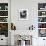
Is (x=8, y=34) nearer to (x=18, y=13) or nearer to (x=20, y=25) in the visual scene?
(x=20, y=25)

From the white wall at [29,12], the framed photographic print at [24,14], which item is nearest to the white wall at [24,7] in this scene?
the white wall at [29,12]

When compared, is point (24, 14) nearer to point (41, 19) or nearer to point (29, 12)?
point (29, 12)

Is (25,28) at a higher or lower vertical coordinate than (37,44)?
higher

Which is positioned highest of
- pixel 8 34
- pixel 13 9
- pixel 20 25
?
pixel 13 9

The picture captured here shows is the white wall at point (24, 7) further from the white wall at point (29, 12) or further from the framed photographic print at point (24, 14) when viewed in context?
the framed photographic print at point (24, 14)

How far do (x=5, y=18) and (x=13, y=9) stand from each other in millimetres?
669

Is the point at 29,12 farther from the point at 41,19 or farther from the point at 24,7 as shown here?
the point at 41,19

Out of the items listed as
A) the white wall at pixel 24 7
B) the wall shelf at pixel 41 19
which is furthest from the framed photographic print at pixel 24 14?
the wall shelf at pixel 41 19

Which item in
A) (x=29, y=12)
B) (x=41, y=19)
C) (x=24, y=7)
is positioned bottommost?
(x=41, y=19)

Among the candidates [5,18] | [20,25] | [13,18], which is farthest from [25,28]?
[5,18]

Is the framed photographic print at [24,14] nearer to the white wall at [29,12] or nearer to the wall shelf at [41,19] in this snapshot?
the white wall at [29,12]

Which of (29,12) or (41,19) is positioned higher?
(29,12)

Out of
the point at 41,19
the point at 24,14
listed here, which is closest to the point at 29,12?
the point at 24,14

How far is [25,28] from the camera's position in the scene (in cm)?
631
